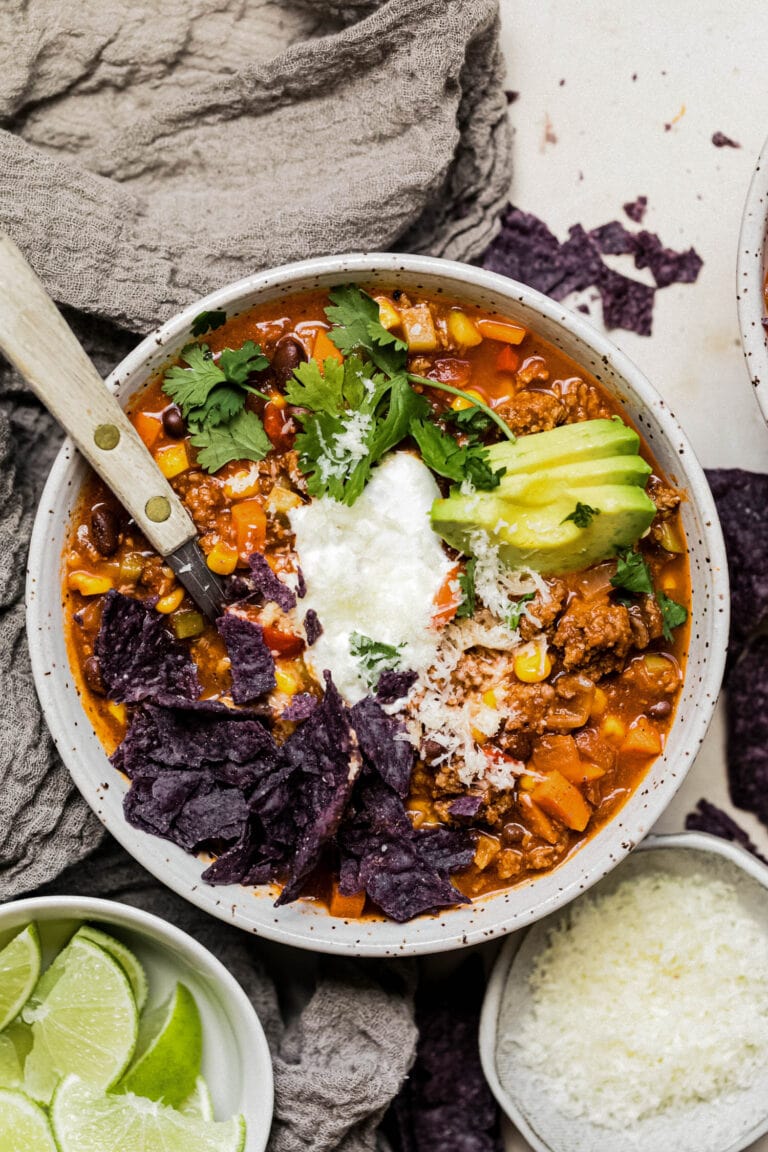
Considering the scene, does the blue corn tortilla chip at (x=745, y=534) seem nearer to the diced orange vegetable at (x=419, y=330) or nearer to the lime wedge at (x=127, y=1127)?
the diced orange vegetable at (x=419, y=330)

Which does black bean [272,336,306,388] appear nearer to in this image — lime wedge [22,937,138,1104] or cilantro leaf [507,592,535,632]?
cilantro leaf [507,592,535,632]

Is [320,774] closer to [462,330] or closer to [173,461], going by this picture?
[173,461]

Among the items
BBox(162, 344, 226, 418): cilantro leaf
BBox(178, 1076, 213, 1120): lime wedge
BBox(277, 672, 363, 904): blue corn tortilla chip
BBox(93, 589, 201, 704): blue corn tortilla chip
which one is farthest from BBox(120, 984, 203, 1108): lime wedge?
BBox(162, 344, 226, 418): cilantro leaf

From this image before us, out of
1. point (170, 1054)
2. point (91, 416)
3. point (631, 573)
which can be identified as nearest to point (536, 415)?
point (631, 573)

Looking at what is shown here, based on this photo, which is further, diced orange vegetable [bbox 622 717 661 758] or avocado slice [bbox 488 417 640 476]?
diced orange vegetable [bbox 622 717 661 758]

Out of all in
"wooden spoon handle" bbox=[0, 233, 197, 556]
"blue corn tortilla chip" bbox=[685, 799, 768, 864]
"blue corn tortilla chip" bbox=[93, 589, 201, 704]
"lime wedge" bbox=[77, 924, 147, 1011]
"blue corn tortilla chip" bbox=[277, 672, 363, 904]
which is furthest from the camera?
"blue corn tortilla chip" bbox=[685, 799, 768, 864]

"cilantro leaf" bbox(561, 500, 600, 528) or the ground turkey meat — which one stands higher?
the ground turkey meat

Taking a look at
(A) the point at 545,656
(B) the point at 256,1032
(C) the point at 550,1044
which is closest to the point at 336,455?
(A) the point at 545,656
